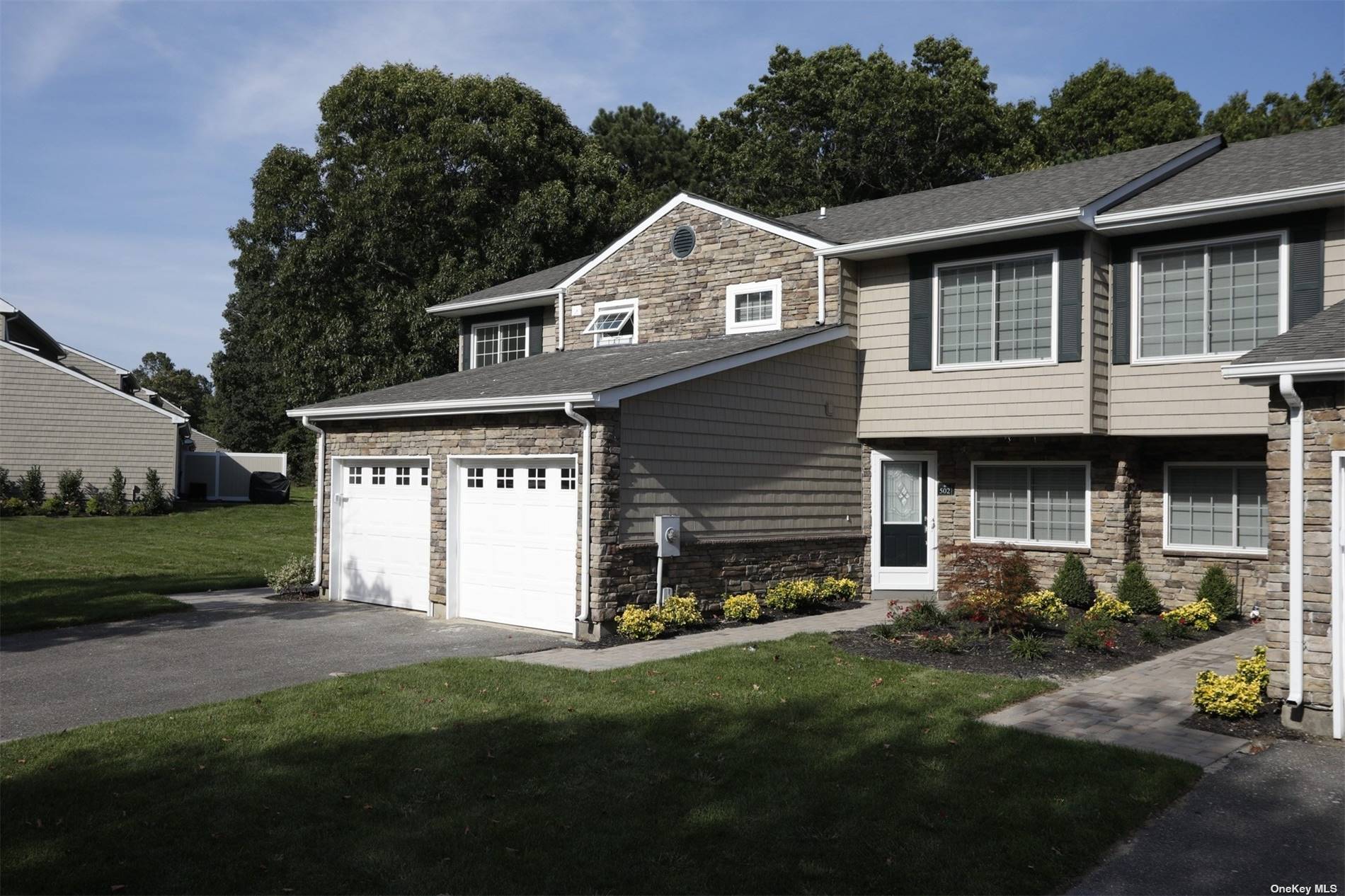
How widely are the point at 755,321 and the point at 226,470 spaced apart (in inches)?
1090

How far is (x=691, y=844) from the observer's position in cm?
555

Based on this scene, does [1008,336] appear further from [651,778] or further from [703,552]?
[651,778]

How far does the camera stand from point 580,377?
13.0m

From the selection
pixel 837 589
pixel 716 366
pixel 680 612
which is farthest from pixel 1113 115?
pixel 680 612

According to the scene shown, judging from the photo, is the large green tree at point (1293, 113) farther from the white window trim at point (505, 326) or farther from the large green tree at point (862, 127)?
the white window trim at point (505, 326)

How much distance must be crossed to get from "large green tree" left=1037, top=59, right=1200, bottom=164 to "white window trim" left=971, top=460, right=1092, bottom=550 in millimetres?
20618

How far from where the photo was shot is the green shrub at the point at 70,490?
28078mm

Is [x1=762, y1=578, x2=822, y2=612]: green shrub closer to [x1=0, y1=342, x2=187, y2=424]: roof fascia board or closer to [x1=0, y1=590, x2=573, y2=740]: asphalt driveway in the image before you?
[x1=0, y1=590, x2=573, y2=740]: asphalt driveway

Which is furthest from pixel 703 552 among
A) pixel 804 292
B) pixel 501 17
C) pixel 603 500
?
pixel 501 17

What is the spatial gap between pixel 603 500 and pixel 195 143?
7.92 metres

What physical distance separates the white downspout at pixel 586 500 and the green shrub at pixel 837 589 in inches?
161

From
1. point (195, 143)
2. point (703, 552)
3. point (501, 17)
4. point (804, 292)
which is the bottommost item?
point (703, 552)

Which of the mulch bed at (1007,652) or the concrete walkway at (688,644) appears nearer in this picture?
the mulch bed at (1007,652)

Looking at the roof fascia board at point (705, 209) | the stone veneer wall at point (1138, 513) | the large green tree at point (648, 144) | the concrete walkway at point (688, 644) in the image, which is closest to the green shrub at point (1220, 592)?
the stone veneer wall at point (1138, 513)
